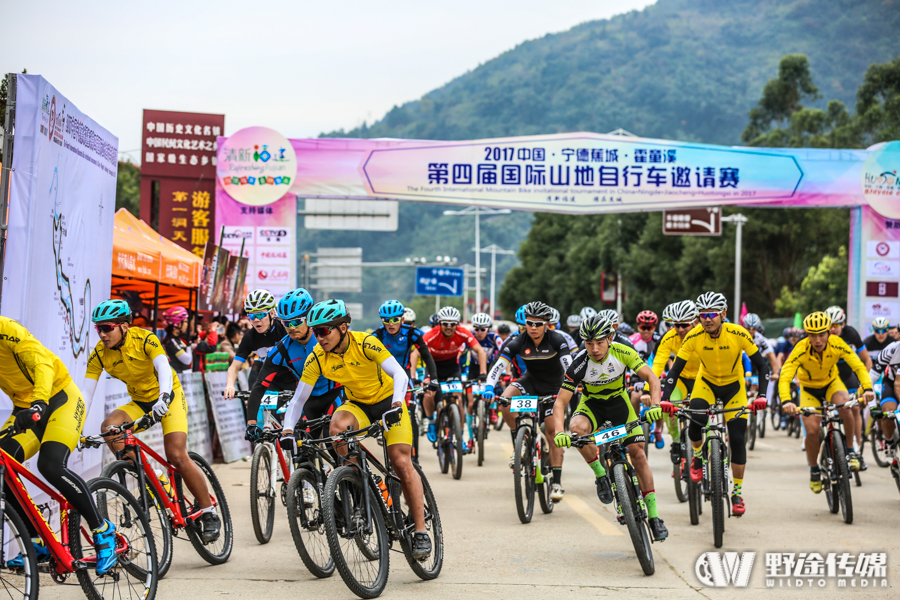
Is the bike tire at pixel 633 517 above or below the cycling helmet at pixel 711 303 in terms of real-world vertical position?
below

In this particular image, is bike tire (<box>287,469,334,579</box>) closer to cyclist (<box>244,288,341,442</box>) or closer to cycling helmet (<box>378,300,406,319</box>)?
cyclist (<box>244,288,341,442</box>)

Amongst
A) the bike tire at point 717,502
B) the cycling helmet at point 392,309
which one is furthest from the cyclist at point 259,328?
the bike tire at point 717,502

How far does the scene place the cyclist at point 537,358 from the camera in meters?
10.1

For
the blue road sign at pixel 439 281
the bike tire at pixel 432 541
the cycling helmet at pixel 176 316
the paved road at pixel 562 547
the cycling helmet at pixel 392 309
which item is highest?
the blue road sign at pixel 439 281

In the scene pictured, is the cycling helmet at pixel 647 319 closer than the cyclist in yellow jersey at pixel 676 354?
No

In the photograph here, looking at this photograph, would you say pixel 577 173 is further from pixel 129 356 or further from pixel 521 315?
pixel 129 356

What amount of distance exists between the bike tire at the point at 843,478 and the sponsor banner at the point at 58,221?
661cm

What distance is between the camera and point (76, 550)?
539cm

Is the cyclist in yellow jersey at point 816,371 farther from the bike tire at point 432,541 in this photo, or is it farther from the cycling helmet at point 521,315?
the bike tire at point 432,541

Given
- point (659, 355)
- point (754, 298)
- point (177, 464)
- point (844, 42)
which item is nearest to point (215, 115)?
point (659, 355)

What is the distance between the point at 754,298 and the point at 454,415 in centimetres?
4207

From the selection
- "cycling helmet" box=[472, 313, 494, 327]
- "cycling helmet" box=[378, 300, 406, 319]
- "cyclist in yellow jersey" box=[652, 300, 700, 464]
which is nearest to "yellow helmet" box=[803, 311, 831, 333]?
"cyclist in yellow jersey" box=[652, 300, 700, 464]

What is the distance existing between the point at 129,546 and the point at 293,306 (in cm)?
251

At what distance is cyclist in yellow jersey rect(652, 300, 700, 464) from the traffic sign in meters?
19.4
